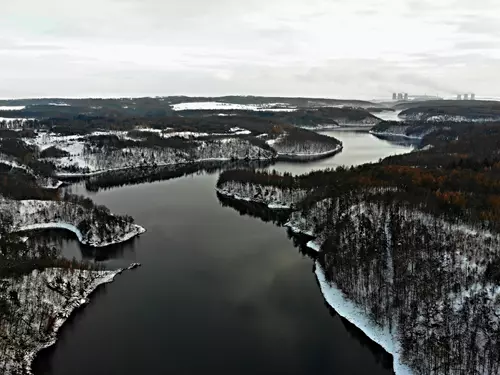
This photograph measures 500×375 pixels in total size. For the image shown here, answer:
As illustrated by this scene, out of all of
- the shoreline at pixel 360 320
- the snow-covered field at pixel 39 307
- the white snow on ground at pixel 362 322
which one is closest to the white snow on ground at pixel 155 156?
the snow-covered field at pixel 39 307

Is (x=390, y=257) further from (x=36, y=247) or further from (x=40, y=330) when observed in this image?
(x=36, y=247)

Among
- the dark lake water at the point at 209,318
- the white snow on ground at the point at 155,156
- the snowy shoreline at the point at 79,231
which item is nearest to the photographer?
the dark lake water at the point at 209,318

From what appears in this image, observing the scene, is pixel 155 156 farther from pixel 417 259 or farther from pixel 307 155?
pixel 417 259

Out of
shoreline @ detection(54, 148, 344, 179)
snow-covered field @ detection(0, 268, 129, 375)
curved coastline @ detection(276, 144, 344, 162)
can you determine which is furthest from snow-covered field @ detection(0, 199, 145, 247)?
curved coastline @ detection(276, 144, 344, 162)

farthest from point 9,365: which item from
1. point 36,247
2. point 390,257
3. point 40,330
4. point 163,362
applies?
point 390,257

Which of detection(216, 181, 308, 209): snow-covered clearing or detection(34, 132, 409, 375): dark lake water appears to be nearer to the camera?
detection(34, 132, 409, 375): dark lake water

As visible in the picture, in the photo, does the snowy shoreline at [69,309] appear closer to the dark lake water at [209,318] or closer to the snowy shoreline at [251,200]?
the dark lake water at [209,318]

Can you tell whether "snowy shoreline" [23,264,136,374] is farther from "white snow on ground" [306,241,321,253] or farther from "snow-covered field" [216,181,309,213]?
"snow-covered field" [216,181,309,213]
